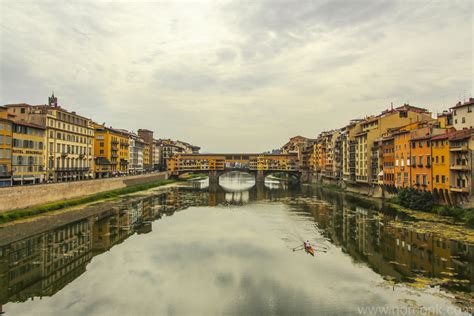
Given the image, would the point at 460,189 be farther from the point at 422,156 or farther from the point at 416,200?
the point at 422,156

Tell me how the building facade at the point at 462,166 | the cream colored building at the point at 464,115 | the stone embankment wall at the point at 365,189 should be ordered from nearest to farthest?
the building facade at the point at 462,166
the cream colored building at the point at 464,115
the stone embankment wall at the point at 365,189

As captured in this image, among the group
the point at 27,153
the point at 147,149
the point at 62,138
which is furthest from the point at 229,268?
the point at 147,149

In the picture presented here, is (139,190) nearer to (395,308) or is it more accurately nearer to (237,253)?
(237,253)

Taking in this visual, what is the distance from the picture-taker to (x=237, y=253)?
98.6ft

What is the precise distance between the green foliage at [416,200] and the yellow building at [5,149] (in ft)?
184

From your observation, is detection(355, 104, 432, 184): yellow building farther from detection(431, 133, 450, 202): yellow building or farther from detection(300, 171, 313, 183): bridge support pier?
detection(300, 171, 313, 183): bridge support pier

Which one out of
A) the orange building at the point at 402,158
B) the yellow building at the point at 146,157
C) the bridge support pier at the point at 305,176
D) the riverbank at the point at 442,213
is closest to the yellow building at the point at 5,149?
the riverbank at the point at 442,213

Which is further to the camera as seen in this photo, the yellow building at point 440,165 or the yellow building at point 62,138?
the yellow building at point 62,138

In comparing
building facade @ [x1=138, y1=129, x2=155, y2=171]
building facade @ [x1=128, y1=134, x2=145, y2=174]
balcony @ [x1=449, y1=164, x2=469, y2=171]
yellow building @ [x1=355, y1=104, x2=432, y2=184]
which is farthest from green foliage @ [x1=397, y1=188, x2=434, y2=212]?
building facade @ [x1=138, y1=129, x2=155, y2=171]

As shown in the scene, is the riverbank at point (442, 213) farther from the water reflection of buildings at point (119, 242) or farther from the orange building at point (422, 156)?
the water reflection of buildings at point (119, 242)

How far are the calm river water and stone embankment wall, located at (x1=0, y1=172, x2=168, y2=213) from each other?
365 centimetres

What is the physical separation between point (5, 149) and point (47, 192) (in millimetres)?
7937

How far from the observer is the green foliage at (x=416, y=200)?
44969mm

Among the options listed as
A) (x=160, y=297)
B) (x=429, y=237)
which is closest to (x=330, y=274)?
(x=160, y=297)
